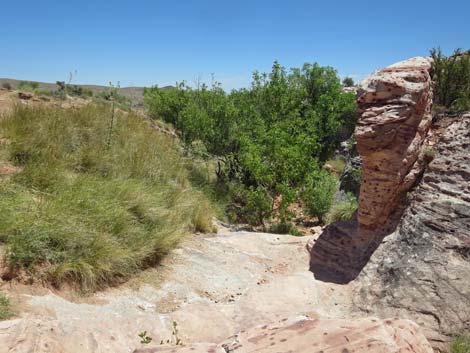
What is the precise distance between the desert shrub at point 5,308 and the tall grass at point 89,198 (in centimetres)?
61

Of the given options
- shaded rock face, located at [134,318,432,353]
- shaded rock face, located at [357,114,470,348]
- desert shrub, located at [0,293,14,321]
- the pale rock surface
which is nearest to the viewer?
shaded rock face, located at [134,318,432,353]

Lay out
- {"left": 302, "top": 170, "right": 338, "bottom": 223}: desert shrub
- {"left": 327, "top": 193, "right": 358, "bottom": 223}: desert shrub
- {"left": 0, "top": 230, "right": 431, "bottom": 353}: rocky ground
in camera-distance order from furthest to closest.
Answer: {"left": 302, "top": 170, "right": 338, "bottom": 223}: desert shrub → {"left": 327, "top": 193, "right": 358, "bottom": 223}: desert shrub → {"left": 0, "top": 230, "right": 431, "bottom": 353}: rocky ground

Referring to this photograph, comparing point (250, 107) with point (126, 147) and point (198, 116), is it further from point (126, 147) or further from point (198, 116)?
point (126, 147)

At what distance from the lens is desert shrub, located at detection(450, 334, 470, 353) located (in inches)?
144

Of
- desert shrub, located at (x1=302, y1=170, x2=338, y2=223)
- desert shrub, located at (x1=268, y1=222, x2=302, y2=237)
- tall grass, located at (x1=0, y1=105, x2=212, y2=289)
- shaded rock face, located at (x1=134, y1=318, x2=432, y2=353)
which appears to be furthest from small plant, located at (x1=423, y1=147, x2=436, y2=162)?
desert shrub, located at (x1=302, y1=170, x2=338, y2=223)

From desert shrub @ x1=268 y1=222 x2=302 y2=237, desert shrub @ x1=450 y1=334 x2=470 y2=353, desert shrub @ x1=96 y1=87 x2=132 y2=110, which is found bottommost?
desert shrub @ x1=268 y1=222 x2=302 y2=237

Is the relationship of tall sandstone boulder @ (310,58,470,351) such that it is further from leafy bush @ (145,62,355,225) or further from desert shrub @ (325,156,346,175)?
desert shrub @ (325,156,346,175)

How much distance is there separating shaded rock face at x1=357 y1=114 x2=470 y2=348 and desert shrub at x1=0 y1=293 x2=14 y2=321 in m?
3.54

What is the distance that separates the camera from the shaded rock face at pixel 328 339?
2.41 meters

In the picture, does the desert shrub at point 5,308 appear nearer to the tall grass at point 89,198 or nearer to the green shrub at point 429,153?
the tall grass at point 89,198

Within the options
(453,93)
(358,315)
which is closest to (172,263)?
(358,315)

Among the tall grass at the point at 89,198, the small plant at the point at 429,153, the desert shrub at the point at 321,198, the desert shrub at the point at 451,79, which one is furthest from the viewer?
the desert shrub at the point at 321,198

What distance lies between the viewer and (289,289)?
5.01 metres

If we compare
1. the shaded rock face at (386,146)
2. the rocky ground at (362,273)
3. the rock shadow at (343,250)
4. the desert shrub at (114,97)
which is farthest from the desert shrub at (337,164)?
the shaded rock face at (386,146)
